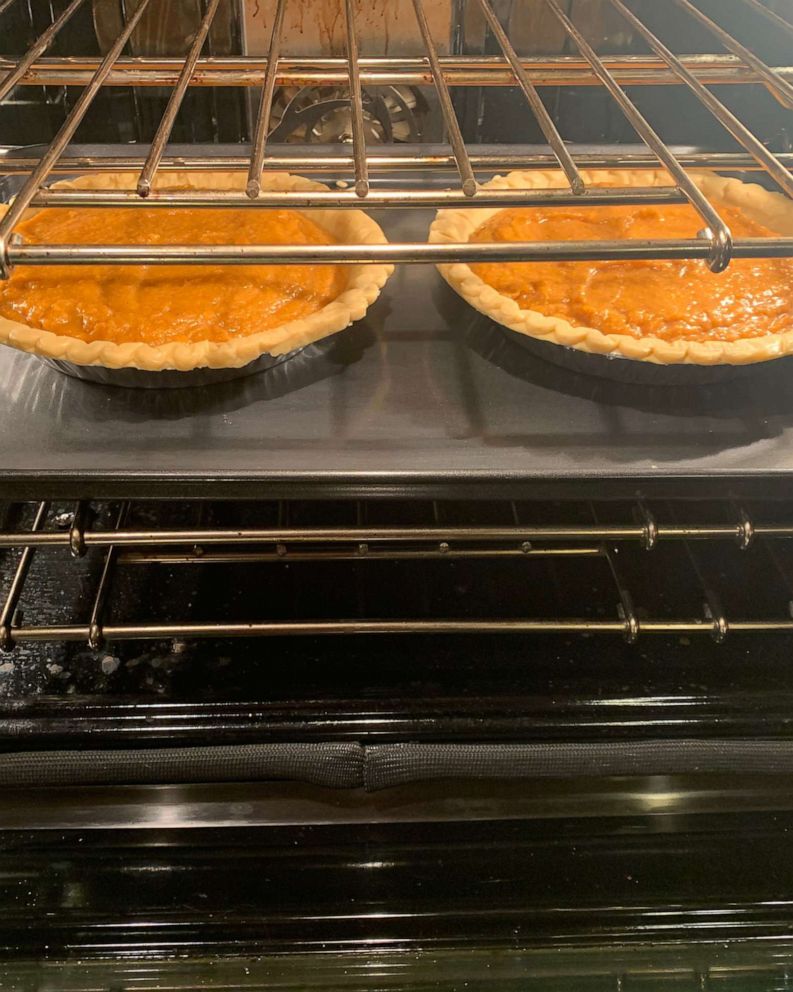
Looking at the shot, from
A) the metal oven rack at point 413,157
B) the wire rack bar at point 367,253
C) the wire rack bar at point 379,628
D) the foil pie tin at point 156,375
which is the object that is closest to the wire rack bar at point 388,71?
the metal oven rack at point 413,157

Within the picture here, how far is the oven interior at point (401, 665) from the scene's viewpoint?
1.10 m

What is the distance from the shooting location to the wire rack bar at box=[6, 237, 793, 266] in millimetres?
830

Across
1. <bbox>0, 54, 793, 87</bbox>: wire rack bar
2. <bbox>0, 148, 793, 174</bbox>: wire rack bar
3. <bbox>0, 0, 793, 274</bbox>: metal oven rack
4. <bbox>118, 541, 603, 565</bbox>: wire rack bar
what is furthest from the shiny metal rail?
<bbox>0, 54, 793, 87</bbox>: wire rack bar

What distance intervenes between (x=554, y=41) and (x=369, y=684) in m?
1.51

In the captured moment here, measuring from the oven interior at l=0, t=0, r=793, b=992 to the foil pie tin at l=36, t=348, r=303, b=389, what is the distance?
0.06 feet

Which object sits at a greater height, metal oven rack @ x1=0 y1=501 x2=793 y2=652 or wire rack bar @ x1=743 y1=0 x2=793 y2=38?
wire rack bar @ x1=743 y1=0 x2=793 y2=38

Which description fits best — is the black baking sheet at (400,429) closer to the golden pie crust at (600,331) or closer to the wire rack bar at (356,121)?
the golden pie crust at (600,331)

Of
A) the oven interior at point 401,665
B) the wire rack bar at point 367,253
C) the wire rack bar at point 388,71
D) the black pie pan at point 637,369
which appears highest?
the wire rack bar at point 388,71

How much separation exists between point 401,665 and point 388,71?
1099 millimetres

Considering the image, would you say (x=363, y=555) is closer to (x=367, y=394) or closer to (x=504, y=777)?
(x=367, y=394)

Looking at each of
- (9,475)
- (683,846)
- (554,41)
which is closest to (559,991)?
(683,846)

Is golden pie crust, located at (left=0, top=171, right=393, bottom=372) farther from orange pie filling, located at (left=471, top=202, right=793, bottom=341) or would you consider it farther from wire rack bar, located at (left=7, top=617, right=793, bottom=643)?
wire rack bar, located at (left=7, top=617, right=793, bottom=643)

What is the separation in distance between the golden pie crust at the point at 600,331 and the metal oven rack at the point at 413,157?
9cm

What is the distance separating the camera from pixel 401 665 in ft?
4.44
